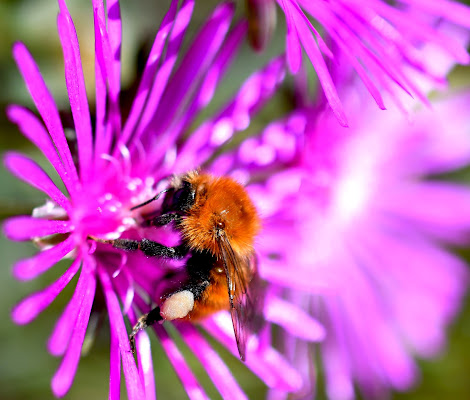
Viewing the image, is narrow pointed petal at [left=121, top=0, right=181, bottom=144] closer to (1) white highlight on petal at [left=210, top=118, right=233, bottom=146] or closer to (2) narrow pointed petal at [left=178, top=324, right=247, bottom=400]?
(1) white highlight on petal at [left=210, top=118, right=233, bottom=146]

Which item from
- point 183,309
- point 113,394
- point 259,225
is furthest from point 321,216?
point 113,394

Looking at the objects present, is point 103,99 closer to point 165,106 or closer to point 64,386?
point 165,106

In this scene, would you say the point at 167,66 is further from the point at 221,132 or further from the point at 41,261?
the point at 41,261

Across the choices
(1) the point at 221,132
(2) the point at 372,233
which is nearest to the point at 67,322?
(1) the point at 221,132

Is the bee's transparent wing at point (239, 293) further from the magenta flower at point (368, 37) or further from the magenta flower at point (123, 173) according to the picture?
the magenta flower at point (368, 37)

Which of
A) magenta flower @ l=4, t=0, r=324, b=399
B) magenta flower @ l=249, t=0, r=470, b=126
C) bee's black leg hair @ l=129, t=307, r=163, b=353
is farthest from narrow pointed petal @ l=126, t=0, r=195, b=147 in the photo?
bee's black leg hair @ l=129, t=307, r=163, b=353

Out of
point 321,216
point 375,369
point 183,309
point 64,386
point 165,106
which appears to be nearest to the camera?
point 64,386
